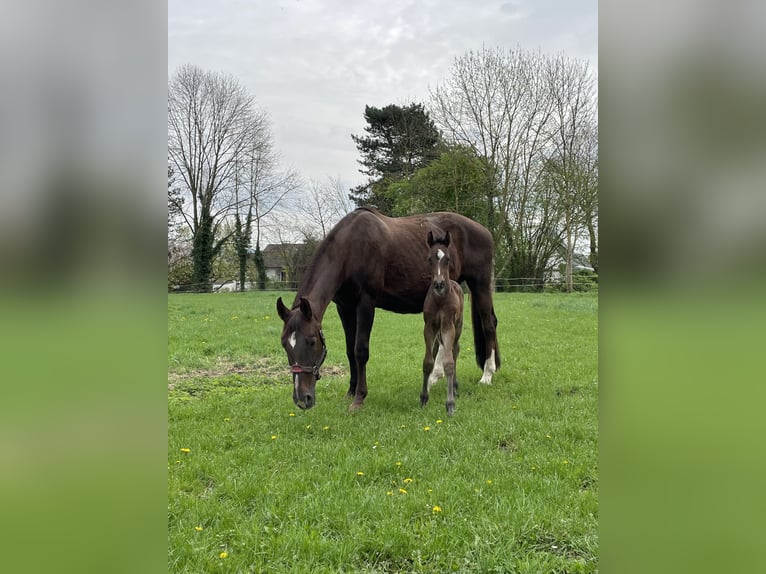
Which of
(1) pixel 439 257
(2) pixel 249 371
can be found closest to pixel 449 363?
(1) pixel 439 257

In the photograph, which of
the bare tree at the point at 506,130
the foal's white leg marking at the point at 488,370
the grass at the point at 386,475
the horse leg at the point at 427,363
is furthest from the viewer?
the bare tree at the point at 506,130

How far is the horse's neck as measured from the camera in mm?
5438

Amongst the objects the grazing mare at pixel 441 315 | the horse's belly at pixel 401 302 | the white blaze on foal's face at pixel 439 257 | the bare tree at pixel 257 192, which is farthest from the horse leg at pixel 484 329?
the bare tree at pixel 257 192

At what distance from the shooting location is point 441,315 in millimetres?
5750

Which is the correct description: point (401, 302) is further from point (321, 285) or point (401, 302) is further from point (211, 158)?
point (211, 158)

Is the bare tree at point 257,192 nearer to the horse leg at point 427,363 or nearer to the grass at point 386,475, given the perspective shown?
the grass at point 386,475

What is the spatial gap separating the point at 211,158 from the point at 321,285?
1816 cm

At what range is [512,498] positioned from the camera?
3186 millimetres

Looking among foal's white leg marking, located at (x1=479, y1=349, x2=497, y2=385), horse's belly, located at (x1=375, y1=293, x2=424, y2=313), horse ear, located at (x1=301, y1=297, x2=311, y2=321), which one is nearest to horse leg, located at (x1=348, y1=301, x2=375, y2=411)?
horse's belly, located at (x1=375, y1=293, x2=424, y2=313)

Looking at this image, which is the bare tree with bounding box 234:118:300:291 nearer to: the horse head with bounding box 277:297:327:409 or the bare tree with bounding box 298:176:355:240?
the bare tree with bounding box 298:176:355:240

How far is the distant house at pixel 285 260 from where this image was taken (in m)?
28.2
